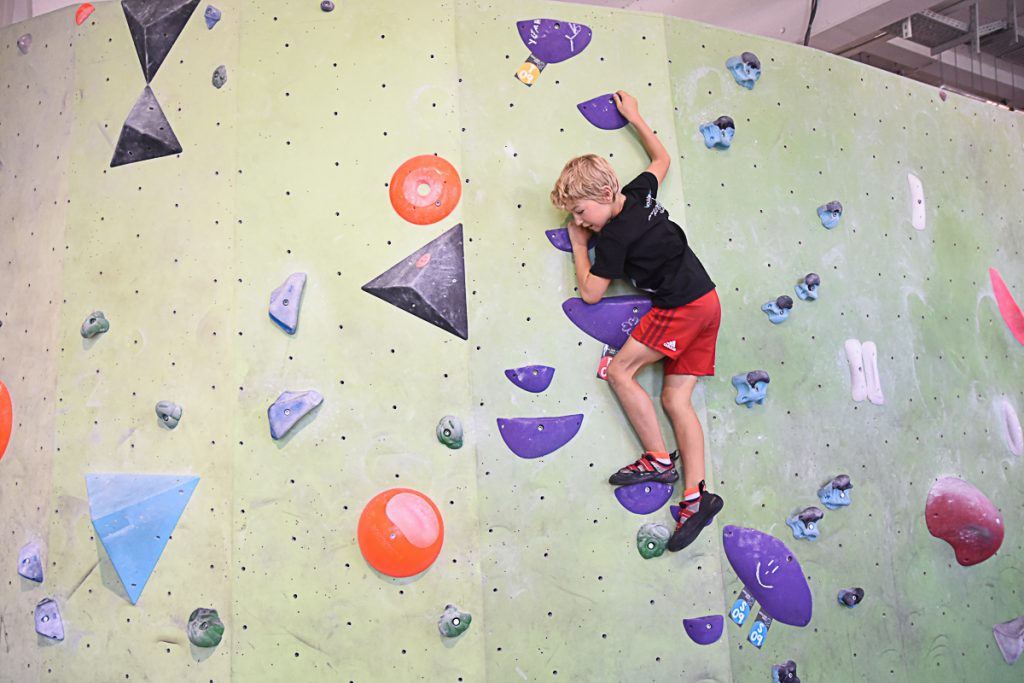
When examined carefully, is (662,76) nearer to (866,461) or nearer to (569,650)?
(866,461)

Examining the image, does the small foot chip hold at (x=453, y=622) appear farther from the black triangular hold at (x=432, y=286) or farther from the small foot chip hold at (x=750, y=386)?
the small foot chip hold at (x=750, y=386)

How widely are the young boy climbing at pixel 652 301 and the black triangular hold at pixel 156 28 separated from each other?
1293 millimetres

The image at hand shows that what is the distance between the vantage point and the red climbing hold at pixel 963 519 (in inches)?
123

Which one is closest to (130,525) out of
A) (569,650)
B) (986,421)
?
(569,650)

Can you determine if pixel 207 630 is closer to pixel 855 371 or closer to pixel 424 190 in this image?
pixel 424 190

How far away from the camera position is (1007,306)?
3582 mm

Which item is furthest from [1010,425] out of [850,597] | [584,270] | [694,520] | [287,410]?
[287,410]

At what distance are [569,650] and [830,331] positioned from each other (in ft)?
4.64

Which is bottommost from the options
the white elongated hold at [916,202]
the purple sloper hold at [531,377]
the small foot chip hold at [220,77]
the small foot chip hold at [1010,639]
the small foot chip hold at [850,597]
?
the small foot chip hold at [1010,639]

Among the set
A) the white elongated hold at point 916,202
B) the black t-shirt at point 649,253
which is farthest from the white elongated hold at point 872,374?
the black t-shirt at point 649,253

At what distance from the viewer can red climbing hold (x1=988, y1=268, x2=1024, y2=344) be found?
140 inches

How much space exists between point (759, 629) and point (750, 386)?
2.52ft

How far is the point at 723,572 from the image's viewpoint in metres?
2.72

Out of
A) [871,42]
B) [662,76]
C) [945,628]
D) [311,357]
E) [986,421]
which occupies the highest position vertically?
[871,42]
